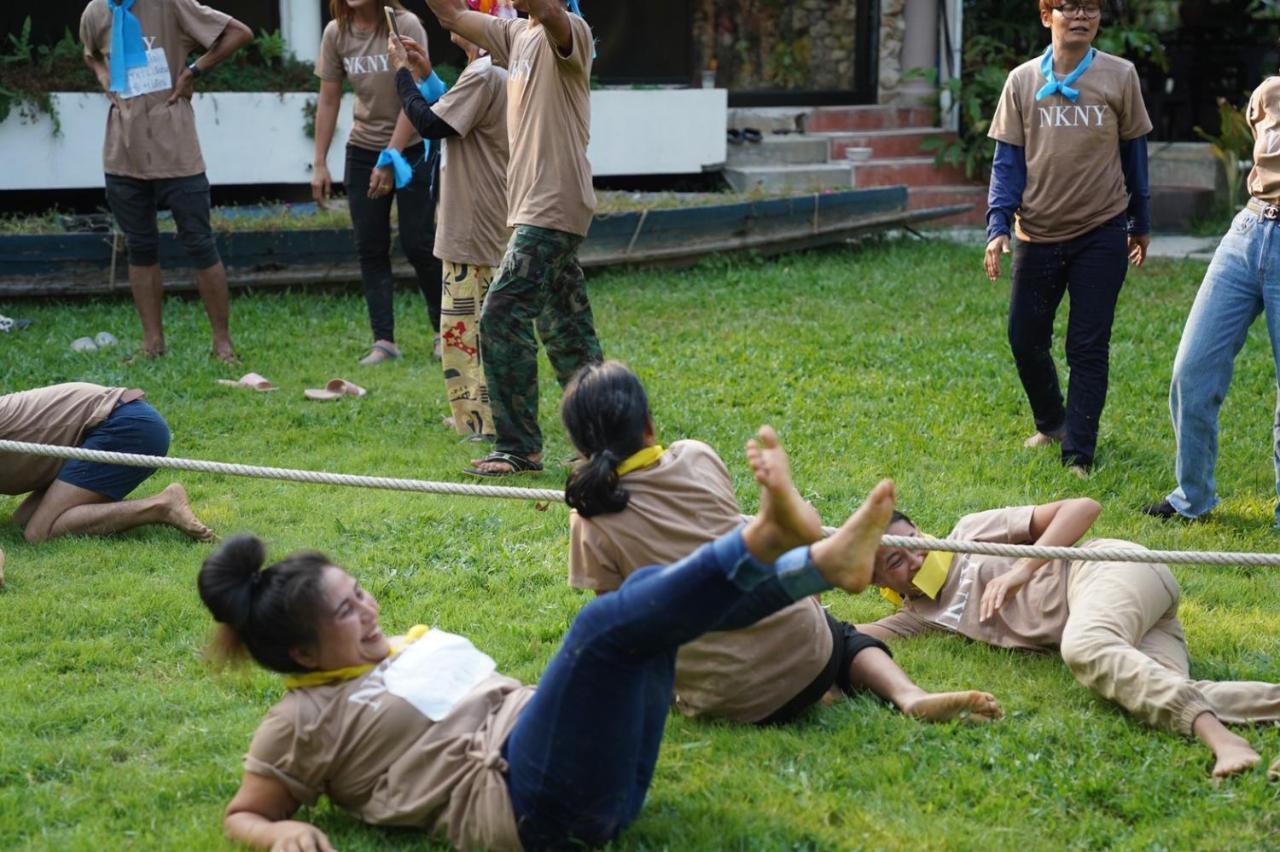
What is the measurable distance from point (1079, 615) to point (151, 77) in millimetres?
6085

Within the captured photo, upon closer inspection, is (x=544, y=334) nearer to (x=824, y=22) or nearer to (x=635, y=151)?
(x=635, y=151)

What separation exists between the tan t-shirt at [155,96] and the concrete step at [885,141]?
6954 millimetres

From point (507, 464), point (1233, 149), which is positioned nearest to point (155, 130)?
point (507, 464)

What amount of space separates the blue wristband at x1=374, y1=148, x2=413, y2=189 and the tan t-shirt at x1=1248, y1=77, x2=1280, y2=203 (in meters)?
4.25

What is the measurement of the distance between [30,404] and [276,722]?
8.49 ft

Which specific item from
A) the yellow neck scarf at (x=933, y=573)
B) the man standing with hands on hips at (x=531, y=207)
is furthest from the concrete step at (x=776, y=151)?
the yellow neck scarf at (x=933, y=573)

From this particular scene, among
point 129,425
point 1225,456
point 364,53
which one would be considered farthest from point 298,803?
point 364,53

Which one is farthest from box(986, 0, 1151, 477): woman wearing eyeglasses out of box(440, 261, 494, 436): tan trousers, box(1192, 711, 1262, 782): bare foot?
box(1192, 711, 1262, 782): bare foot

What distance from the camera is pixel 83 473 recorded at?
5199 millimetres

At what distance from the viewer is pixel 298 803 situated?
3146 mm

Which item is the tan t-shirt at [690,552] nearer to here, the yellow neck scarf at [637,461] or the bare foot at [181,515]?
the yellow neck scarf at [637,461]

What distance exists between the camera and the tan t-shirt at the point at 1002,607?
4035mm

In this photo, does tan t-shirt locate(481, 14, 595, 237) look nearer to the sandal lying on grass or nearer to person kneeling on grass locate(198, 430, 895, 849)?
the sandal lying on grass

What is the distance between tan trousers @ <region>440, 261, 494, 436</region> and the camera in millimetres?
6414
